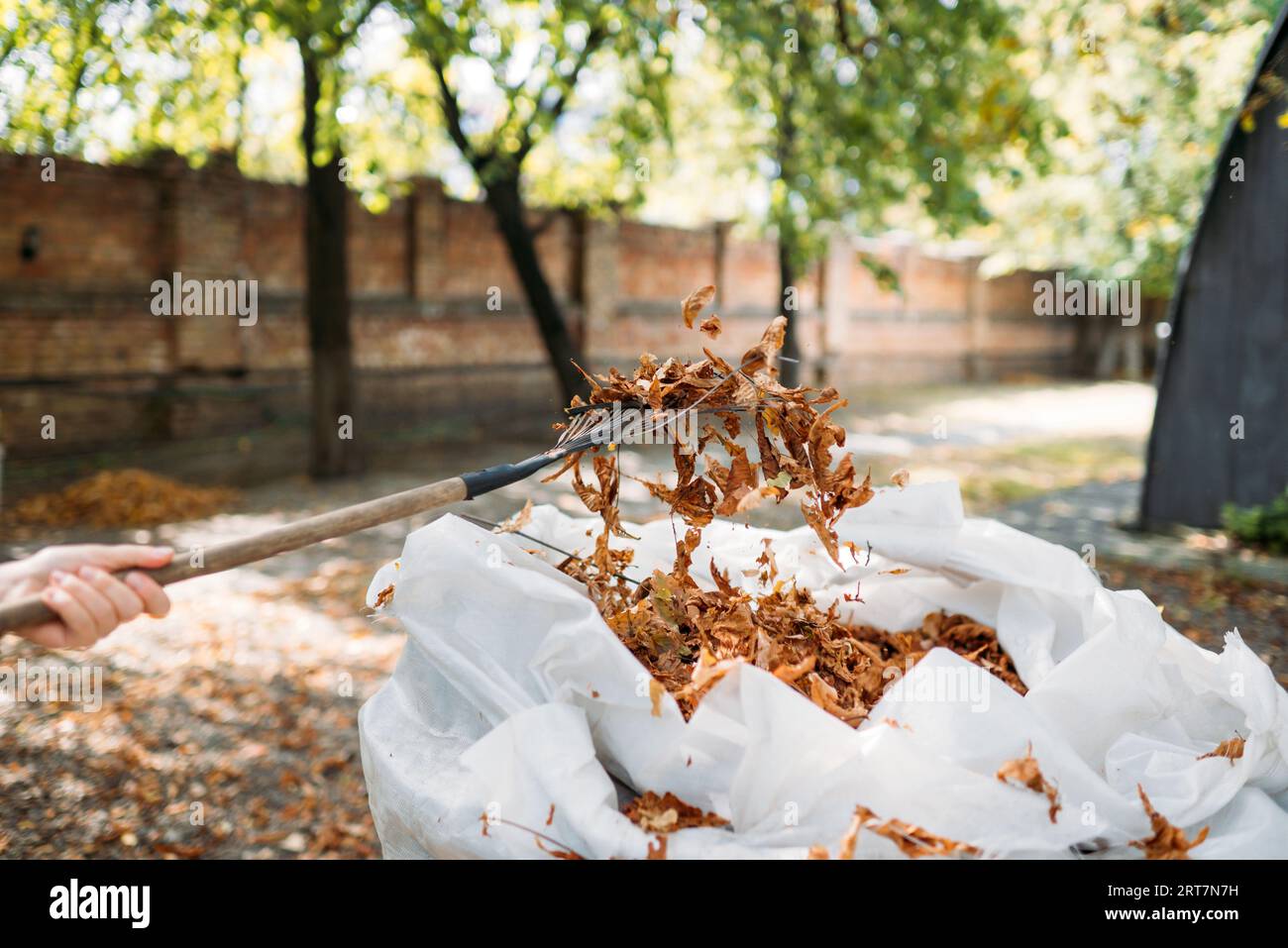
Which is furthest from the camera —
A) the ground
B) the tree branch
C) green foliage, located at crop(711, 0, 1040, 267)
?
the tree branch

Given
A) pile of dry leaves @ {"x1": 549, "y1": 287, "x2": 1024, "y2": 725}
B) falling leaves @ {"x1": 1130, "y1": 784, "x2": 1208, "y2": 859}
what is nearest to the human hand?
pile of dry leaves @ {"x1": 549, "y1": 287, "x2": 1024, "y2": 725}

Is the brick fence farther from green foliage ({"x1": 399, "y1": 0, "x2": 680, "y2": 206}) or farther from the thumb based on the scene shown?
the thumb

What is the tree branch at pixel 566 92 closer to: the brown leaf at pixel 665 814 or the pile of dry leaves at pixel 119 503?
the pile of dry leaves at pixel 119 503

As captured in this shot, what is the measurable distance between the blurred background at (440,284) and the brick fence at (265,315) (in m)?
0.04

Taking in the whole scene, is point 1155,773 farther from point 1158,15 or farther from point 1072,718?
point 1158,15

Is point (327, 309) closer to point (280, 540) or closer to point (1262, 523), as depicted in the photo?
point (1262, 523)

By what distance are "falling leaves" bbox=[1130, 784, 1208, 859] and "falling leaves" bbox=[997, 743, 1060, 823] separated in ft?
0.66

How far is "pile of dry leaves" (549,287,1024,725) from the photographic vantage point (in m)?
2.37

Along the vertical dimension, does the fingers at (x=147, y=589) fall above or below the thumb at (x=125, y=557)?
below

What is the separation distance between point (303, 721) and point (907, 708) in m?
3.53

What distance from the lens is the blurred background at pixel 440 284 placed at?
214 inches

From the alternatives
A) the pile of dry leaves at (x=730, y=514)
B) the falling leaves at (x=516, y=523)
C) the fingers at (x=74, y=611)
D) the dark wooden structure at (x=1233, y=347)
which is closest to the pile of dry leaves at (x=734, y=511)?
the pile of dry leaves at (x=730, y=514)
